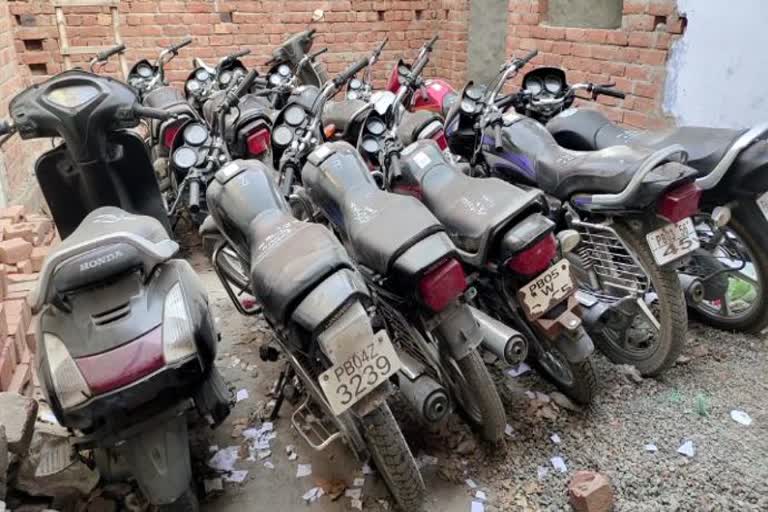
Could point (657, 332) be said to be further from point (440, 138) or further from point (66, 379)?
point (66, 379)

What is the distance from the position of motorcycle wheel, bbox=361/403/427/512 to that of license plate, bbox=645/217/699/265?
1.27 m

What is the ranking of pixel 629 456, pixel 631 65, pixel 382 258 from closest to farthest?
pixel 382 258
pixel 629 456
pixel 631 65

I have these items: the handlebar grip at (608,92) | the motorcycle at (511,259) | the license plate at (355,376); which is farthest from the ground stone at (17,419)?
the handlebar grip at (608,92)

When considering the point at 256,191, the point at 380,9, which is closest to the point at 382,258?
the point at 256,191

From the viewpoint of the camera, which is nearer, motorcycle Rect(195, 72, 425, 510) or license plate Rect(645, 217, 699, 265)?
motorcycle Rect(195, 72, 425, 510)

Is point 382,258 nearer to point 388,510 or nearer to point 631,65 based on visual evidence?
point 388,510

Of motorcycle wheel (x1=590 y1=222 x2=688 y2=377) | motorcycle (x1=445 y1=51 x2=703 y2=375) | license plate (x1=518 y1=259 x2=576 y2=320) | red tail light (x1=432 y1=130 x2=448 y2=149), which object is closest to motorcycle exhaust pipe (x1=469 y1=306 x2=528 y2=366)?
license plate (x1=518 y1=259 x2=576 y2=320)

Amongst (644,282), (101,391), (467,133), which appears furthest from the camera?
(467,133)

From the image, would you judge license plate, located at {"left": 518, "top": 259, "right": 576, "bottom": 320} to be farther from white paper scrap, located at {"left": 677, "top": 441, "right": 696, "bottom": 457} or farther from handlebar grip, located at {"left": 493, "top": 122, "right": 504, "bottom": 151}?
handlebar grip, located at {"left": 493, "top": 122, "right": 504, "bottom": 151}

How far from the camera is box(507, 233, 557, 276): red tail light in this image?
6.63 ft

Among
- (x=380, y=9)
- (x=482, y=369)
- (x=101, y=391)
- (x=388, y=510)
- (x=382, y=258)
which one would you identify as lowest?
(x=388, y=510)

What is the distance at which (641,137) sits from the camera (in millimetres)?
2857

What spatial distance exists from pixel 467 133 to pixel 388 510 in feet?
7.06

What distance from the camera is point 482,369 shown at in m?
2.02
